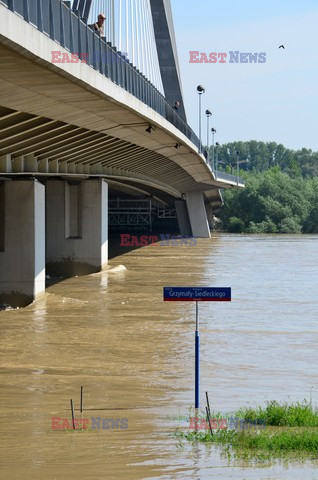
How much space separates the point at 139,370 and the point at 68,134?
1281cm

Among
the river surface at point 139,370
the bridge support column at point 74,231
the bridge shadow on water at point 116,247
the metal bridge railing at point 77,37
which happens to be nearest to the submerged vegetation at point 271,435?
the river surface at point 139,370

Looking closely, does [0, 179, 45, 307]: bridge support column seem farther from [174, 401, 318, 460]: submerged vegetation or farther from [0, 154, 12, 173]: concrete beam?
[174, 401, 318, 460]: submerged vegetation

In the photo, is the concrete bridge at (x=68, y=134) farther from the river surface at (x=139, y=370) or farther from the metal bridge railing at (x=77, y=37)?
the river surface at (x=139, y=370)

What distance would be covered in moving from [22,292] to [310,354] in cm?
1260

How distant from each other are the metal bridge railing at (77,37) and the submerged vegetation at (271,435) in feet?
19.2

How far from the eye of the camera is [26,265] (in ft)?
100

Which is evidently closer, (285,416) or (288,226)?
(285,416)

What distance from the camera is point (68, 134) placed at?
29328mm

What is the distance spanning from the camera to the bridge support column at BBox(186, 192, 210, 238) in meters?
87.4

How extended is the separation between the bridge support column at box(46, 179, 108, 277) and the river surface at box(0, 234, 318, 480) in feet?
18.9

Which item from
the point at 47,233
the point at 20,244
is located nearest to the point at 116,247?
the point at 47,233

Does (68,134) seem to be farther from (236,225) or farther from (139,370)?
(236,225)

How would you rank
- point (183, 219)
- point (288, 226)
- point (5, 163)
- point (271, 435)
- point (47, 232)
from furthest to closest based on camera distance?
point (288, 226) → point (183, 219) → point (47, 232) → point (5, 163) → point (271, 435)

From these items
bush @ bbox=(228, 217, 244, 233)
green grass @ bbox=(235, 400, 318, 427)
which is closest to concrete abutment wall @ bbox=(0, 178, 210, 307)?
green grass @ bbox=(235, 400, 318, 427)
